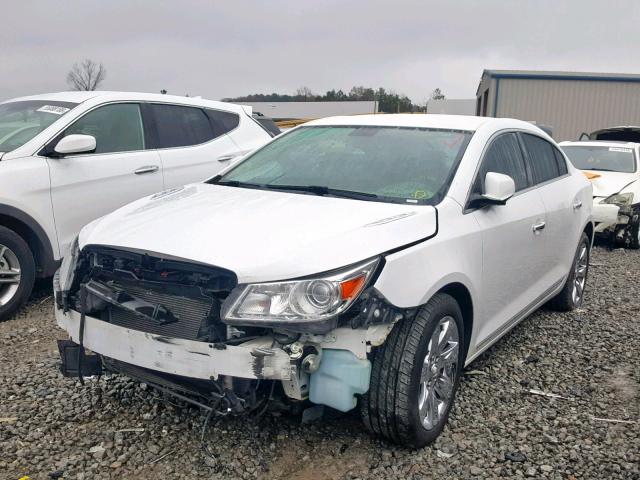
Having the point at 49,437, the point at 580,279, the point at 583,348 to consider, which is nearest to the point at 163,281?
the point at 49,437

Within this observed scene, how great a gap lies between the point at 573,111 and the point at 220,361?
2494cm

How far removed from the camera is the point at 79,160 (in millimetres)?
5211

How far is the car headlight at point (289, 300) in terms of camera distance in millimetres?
2604

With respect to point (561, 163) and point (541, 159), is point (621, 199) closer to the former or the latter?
point (561, 163)

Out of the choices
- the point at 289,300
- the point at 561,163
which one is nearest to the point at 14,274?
the point at 289,300

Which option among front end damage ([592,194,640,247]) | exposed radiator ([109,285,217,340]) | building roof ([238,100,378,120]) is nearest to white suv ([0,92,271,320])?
exposed radiator ([109,285,217,340])

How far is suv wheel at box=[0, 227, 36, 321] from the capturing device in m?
4.77

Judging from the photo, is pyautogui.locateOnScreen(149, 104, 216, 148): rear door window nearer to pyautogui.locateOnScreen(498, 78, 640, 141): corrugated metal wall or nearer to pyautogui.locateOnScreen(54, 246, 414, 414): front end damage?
pyautogui.locateOnScreen(54, 246, 414, 414): front end damage

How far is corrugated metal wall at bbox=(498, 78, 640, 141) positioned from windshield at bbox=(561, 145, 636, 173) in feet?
48.2

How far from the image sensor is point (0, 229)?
15.4ft

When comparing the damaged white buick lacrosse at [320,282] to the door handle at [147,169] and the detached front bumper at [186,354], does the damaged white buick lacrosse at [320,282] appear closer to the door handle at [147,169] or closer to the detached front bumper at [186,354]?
the detached front bumper at [186,354]

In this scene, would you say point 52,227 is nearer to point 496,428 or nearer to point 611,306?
point 496,428

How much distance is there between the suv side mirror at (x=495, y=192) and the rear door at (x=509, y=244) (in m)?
0.05

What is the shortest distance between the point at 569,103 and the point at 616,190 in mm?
17260
